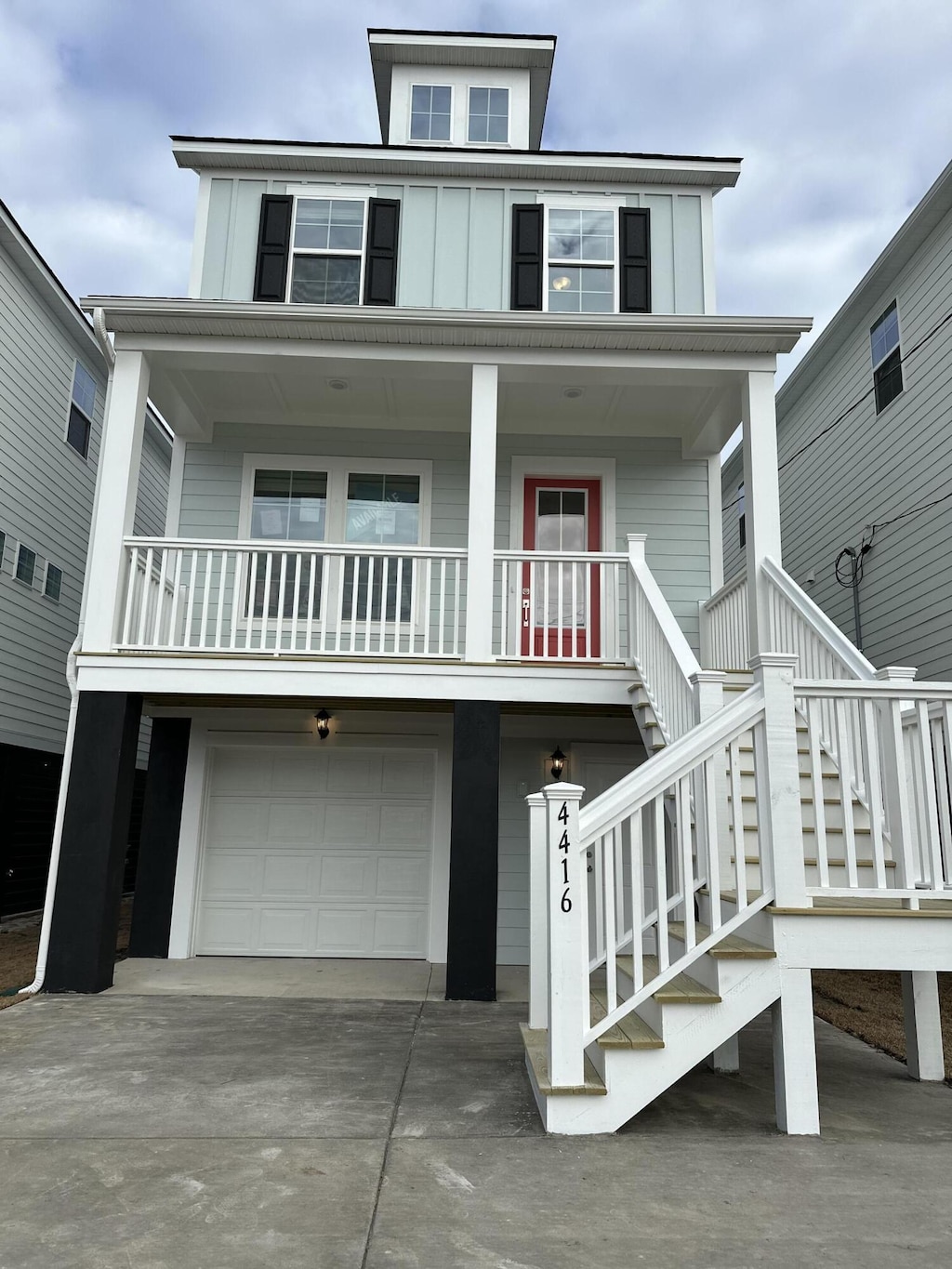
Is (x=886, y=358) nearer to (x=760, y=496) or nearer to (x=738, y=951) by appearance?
(x=760, y=496)

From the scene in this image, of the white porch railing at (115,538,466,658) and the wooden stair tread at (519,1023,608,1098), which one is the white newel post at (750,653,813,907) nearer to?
the wooden stair tread at (519,1023,608,1098)

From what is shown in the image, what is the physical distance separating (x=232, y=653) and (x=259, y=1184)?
4313 mm

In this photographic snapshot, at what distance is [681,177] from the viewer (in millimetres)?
8859

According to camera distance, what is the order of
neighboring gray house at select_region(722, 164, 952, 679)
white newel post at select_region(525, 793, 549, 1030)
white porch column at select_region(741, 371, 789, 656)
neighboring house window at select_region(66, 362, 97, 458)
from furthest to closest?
neighboring house window at select_region(66, 362, 97, 458), neighboring gray house at select_region(722, 164, 952, 679), white porch column at select_region(741, 371, 789, 656), white newel post at select_region(525, 793, 549, 1030)

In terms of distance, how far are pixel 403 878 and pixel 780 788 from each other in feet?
16.9

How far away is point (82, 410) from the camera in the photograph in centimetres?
1159

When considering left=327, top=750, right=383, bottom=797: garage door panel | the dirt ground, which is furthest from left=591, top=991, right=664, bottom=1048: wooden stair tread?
left=327, top=750, right=383, bottom=797: garage door panel

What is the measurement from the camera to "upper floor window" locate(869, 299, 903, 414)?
31.2 ft

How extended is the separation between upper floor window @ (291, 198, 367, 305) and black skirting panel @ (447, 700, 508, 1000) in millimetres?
4690

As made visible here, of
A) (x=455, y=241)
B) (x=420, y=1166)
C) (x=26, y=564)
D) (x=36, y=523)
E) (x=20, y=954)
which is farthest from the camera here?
(x=36, y=523)

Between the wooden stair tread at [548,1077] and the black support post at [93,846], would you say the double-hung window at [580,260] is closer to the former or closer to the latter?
the black support post at [93,846]

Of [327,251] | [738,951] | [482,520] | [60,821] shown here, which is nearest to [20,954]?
[60,821]

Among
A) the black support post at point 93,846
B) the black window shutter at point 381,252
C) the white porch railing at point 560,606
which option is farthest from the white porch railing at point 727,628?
the black support post at point 93,846

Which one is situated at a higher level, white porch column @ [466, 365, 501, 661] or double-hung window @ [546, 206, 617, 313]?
double-hung window @ [546, 206, 617, 313]
